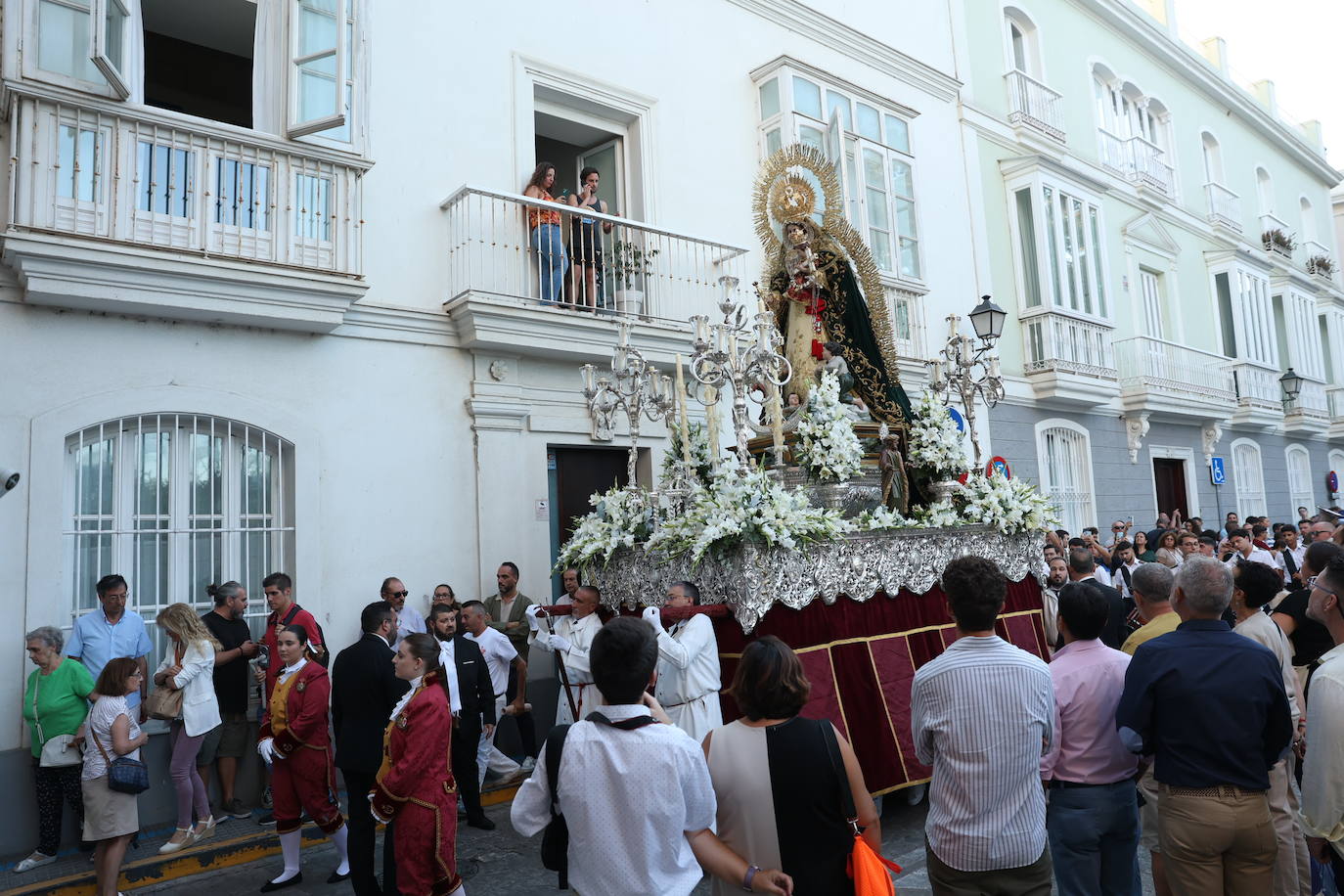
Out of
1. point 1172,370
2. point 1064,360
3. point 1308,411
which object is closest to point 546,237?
point 1064,360

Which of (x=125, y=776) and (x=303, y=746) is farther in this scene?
(x=303, y=746)

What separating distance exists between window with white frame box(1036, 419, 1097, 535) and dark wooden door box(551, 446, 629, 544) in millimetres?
7204

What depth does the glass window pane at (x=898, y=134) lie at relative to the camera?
12414 millimetres

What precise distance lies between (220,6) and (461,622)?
587 centimetres

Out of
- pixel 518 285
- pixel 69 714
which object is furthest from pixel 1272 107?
pixel 69 714

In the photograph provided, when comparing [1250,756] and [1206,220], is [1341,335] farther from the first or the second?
[1250,756]

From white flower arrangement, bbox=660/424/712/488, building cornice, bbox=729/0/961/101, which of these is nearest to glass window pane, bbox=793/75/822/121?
building cornice, bbox=729/0/961/101

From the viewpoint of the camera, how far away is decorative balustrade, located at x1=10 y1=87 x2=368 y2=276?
627 cm

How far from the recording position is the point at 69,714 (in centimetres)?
569

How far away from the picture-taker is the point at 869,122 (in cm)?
1216

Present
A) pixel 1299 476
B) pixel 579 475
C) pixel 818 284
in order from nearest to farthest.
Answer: pixel 818 284 → pixel 579 475 → pixel 1299 476

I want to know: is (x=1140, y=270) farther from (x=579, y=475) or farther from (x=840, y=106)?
(x=579, y=475)

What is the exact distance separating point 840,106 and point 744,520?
783cm

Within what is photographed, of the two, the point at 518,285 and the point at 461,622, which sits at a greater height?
the point at 518,285
